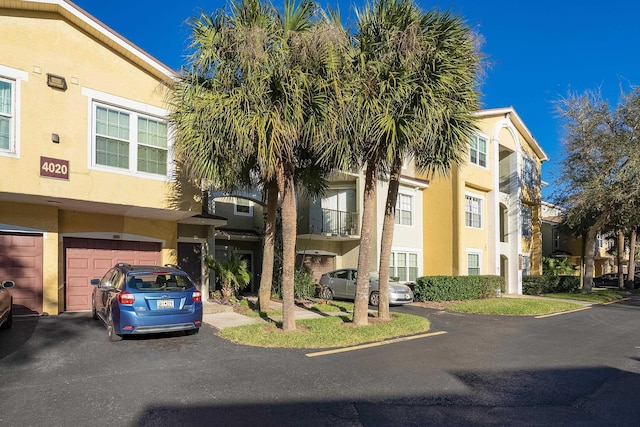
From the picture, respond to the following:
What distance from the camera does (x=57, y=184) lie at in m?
11.6

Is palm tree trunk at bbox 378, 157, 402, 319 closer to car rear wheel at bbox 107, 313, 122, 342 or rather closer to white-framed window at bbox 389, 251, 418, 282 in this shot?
car rear wheel at bbox 107, 313, 122, 342

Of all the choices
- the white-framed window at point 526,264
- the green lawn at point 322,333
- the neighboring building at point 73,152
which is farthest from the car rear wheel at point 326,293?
the white-framed window at point 526,264

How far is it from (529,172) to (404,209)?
39.8 ft

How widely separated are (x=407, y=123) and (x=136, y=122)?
7432mm

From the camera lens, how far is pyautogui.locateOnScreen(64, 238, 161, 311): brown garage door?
13.6m

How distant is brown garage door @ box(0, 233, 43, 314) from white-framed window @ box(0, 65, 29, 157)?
2.49 m

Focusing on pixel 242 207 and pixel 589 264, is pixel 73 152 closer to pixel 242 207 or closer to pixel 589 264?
pixel 242 207

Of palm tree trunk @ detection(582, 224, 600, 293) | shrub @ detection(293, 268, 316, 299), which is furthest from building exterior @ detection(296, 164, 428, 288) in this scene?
palm tree trunk @ detection(582, 224, 600, 293)

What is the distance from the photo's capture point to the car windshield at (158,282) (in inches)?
377

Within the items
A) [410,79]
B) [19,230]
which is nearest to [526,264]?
[410,79]

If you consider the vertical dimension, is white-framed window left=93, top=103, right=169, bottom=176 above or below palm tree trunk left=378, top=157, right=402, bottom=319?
above

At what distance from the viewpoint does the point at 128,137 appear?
13164 mm

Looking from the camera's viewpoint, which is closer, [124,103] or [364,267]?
[364,267]

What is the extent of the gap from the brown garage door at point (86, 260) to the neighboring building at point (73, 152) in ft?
0.09
